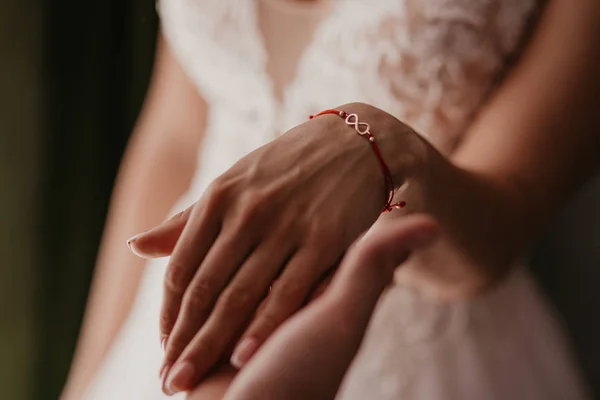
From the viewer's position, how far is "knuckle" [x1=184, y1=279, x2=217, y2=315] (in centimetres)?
30

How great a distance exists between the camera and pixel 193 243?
11.8 inches

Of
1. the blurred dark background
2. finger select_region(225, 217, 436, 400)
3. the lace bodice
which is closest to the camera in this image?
finger select_region(225, 217, 436, 400)

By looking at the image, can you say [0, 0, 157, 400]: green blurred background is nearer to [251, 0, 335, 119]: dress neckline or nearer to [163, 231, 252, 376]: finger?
[251, 0, 335, 119]: dress neckline

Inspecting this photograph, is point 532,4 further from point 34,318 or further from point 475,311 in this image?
point 34,318

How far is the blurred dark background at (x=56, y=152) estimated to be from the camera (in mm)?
771

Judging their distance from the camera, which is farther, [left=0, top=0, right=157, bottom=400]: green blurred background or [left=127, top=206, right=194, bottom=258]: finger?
[left=0, top=0, right=157, bottom=400]: green blurred background

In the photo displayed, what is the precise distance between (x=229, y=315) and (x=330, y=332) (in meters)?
0.05

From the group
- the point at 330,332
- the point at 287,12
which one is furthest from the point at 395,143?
the point at 287,12

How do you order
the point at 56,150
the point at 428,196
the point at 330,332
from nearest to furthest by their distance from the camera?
1. the point at 330,332
2. the point at 428,196
3. the point at 56,150

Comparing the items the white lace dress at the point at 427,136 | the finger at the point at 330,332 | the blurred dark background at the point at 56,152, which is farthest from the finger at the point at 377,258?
the blurred dark background at the point at 56,152

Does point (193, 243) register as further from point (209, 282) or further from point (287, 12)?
point (287, 12)

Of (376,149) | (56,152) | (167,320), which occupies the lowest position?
(56,152)

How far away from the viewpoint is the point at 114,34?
766 millimetres

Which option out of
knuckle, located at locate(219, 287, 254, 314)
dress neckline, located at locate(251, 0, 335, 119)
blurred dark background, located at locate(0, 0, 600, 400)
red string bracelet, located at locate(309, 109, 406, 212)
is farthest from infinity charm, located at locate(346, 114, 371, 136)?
blurred dark background, located at locate(0, 0, 600, 400)
